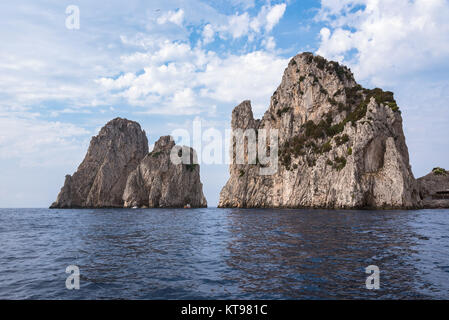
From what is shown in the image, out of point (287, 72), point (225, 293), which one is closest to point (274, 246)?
point (225, 293)

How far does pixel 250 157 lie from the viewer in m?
148

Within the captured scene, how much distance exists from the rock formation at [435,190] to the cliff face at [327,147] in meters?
14.2

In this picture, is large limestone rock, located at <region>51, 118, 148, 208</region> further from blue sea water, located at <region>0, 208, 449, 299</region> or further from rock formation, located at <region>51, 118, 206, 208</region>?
blue sea water, located at <region>0, 208, 449, 299</region>

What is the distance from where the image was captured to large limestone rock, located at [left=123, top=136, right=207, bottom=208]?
6373 inches

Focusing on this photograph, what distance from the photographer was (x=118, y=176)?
177750 mm

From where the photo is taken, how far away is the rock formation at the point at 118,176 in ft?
543

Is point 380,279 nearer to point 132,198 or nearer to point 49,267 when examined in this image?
point 49,267

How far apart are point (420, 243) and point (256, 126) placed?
137700mm

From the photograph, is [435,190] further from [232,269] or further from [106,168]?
[106,168]

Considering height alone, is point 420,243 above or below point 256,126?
below

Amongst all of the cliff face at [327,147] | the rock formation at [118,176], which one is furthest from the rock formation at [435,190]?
the rock formation at [118,176]

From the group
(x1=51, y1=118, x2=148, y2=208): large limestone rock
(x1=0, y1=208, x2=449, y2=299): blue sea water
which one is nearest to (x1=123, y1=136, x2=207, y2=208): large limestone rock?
(x1=51, y1=118, x2=148, y2=208): large limestone rock

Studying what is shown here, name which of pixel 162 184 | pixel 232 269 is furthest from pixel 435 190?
pixel 162 184

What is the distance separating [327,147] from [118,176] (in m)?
128
